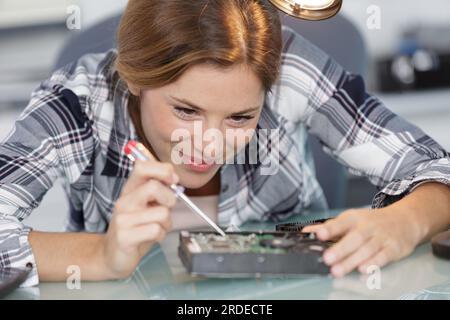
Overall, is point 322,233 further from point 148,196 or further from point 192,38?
point 192,38

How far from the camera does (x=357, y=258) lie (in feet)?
3.06

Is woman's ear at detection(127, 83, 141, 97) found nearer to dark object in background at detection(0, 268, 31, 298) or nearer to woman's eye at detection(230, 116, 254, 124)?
woman's eye at detection(230, 116, 254, 124)

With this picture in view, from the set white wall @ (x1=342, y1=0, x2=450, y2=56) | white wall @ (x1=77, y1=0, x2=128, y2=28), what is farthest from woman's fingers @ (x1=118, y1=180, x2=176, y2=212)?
white wall @ (x1=342, y1=0, x2=450, y2=56)

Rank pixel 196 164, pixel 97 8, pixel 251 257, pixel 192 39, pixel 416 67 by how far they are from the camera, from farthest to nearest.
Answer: pixel 416 67 < pixel 97 8 < pixel 196 164 < pixel 192 39 < pixel 251 257

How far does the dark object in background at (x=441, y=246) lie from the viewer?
1.01 meters

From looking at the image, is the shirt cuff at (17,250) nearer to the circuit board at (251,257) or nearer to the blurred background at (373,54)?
the circuit board at (251,257)

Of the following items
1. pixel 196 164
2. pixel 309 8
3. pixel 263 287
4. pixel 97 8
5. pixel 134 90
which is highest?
pixel 97 8

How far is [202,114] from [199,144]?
5 cm

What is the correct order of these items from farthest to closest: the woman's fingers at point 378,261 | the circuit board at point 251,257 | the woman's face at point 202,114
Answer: the woman's face at point 202,114
the woman's fingers at point 378,261
the circuit board at point 251,257

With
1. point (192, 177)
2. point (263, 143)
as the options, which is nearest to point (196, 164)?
point (192, 177)

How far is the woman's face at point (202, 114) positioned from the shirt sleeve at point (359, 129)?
0.24 metres

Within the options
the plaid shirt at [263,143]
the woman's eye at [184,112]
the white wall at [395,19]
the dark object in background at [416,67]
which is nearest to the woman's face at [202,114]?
the woman's eye at [184,112]
